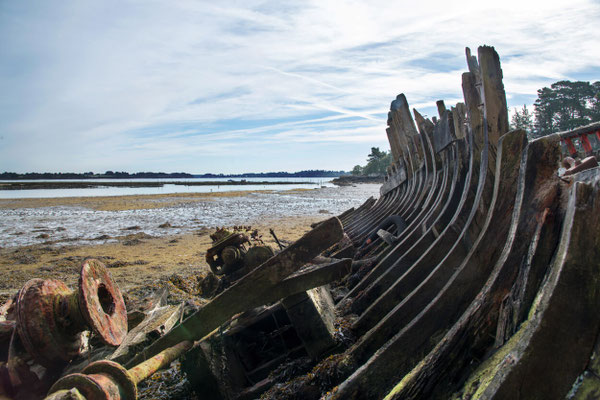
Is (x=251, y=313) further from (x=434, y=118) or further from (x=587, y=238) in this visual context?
(x=434, y=118)

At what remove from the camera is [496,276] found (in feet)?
5.46

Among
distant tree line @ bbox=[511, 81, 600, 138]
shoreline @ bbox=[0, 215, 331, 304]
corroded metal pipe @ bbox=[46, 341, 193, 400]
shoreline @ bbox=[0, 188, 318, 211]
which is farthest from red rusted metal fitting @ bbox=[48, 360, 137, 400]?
distant tree line @ bbox=[511, 81, 600, 138]

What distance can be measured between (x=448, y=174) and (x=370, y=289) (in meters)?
2.57

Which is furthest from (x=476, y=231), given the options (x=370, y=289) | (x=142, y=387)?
(x=142, y=387)

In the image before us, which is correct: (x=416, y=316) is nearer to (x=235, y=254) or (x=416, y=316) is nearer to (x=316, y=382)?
(x=316, y=382)

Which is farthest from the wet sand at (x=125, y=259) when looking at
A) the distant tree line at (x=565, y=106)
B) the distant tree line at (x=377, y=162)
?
the distant tree line at (x=377, y=162)

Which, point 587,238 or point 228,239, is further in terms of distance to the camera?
point 228,239

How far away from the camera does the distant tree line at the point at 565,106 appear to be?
53250mm

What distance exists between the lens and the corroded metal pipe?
174 centimetres

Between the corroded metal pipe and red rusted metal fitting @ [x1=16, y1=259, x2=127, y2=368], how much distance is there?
3.51ft

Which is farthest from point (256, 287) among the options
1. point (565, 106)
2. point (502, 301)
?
point (565, 106)

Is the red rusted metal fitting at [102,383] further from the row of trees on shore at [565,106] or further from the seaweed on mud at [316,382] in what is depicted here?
the row of trees on shore at [565,106]

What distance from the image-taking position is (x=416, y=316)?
6.95 feet

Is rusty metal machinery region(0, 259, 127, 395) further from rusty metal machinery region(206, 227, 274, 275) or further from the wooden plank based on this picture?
rusty metal machinery region(206, 227, 274, 275)
